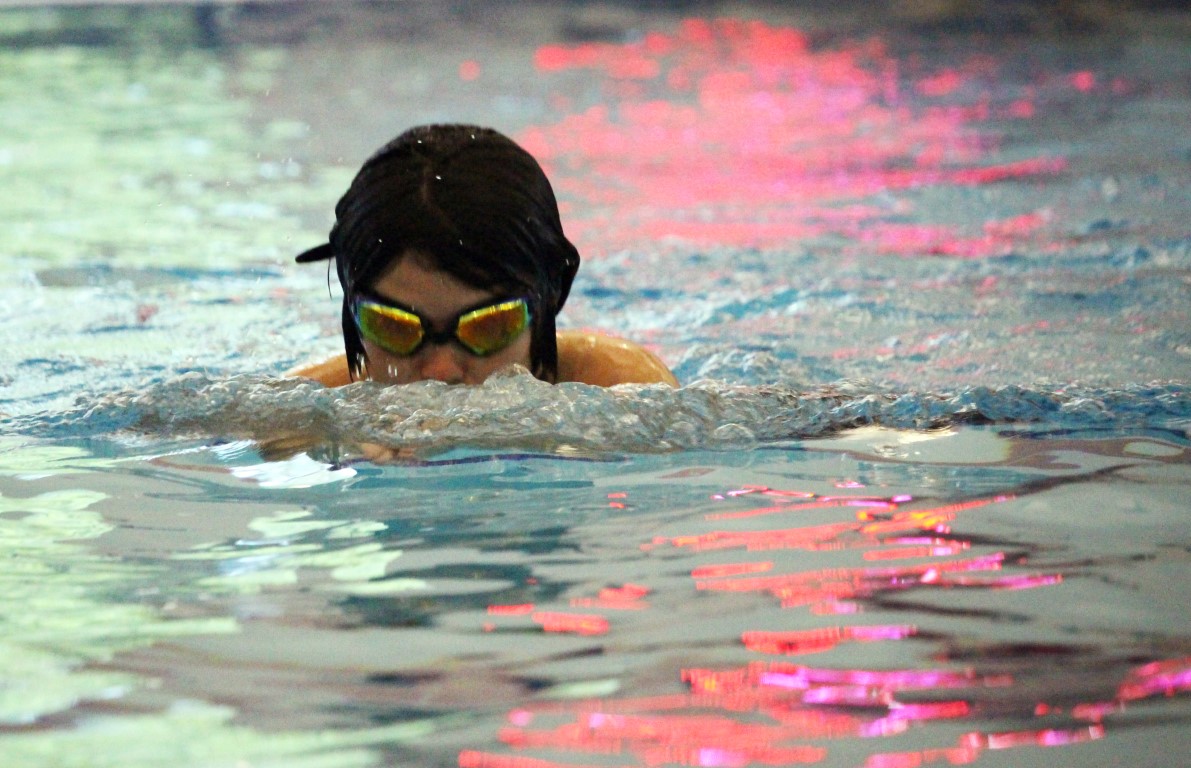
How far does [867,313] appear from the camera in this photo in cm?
498

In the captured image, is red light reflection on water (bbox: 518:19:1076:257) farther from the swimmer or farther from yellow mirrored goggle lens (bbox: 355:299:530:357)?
yellow mirrored goggle lens (bbox: 355:299:530:357)

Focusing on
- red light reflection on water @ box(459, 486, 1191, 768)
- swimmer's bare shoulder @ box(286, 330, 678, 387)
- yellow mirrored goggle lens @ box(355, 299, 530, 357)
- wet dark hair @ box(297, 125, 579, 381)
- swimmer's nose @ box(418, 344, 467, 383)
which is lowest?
red light reflection on water @ box(459, 486, 1191, 768)

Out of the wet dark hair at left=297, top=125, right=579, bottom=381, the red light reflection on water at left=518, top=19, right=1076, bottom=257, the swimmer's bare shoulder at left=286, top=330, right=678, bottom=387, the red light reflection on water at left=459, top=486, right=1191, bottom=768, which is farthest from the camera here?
the red light reflection on water at left=518, top=19, right=1076, bottom=257

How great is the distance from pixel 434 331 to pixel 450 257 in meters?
0.16

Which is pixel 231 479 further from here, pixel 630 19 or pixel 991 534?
pixel 630 19

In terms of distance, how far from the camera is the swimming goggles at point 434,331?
2758 mm

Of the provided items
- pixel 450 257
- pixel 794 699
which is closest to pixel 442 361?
pixel 450 257

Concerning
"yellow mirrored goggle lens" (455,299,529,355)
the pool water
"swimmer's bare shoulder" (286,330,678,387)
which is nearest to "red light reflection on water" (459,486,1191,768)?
the pool water

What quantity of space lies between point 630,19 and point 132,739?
1621 cm

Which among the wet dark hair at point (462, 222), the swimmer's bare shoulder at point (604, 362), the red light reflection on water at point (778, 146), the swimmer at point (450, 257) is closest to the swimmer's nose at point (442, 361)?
the swimmer at point (450, 257)

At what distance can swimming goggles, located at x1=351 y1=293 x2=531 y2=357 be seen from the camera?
109 inches

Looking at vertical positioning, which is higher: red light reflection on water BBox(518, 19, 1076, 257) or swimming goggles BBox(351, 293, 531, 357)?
red light reflection on water BBox(518, 19, 1076, 257)

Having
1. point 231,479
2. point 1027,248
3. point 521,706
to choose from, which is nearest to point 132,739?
point 521,706

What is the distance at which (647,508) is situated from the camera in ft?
7.50
